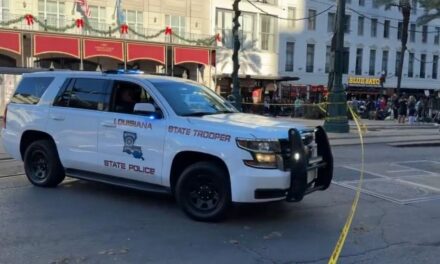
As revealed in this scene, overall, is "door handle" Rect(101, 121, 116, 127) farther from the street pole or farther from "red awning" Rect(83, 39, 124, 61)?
"red awning" Rect(83, 39, 124, 61)

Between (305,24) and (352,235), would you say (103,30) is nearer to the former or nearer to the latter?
(305,24)

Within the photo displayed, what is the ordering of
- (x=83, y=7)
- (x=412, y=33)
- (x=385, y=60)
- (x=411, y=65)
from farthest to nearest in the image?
1. (x=412, y=33)
2. (x=411, y=65)
3. (x=385, y=60)
4. (x=83, y=7)

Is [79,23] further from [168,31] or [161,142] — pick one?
[161,142]

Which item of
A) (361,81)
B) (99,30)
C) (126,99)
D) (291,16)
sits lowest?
(126,99)

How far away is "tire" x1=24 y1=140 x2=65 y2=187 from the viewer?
25.6 feet

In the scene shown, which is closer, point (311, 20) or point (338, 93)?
point (338, 93)

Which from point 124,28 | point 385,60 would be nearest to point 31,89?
point 124,28

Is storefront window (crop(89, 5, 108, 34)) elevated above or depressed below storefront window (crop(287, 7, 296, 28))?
below

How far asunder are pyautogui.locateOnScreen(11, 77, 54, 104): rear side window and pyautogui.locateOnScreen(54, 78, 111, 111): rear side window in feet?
1.35

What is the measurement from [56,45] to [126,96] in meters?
25.7

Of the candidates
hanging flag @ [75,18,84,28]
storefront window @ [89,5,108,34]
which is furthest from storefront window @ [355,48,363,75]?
hanging flag @ [75,18,84,28]

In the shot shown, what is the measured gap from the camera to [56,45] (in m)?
31.1

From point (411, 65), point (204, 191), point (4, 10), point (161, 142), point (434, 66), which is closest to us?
point (204, 191)

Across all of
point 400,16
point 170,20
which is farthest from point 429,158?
point 400,16
